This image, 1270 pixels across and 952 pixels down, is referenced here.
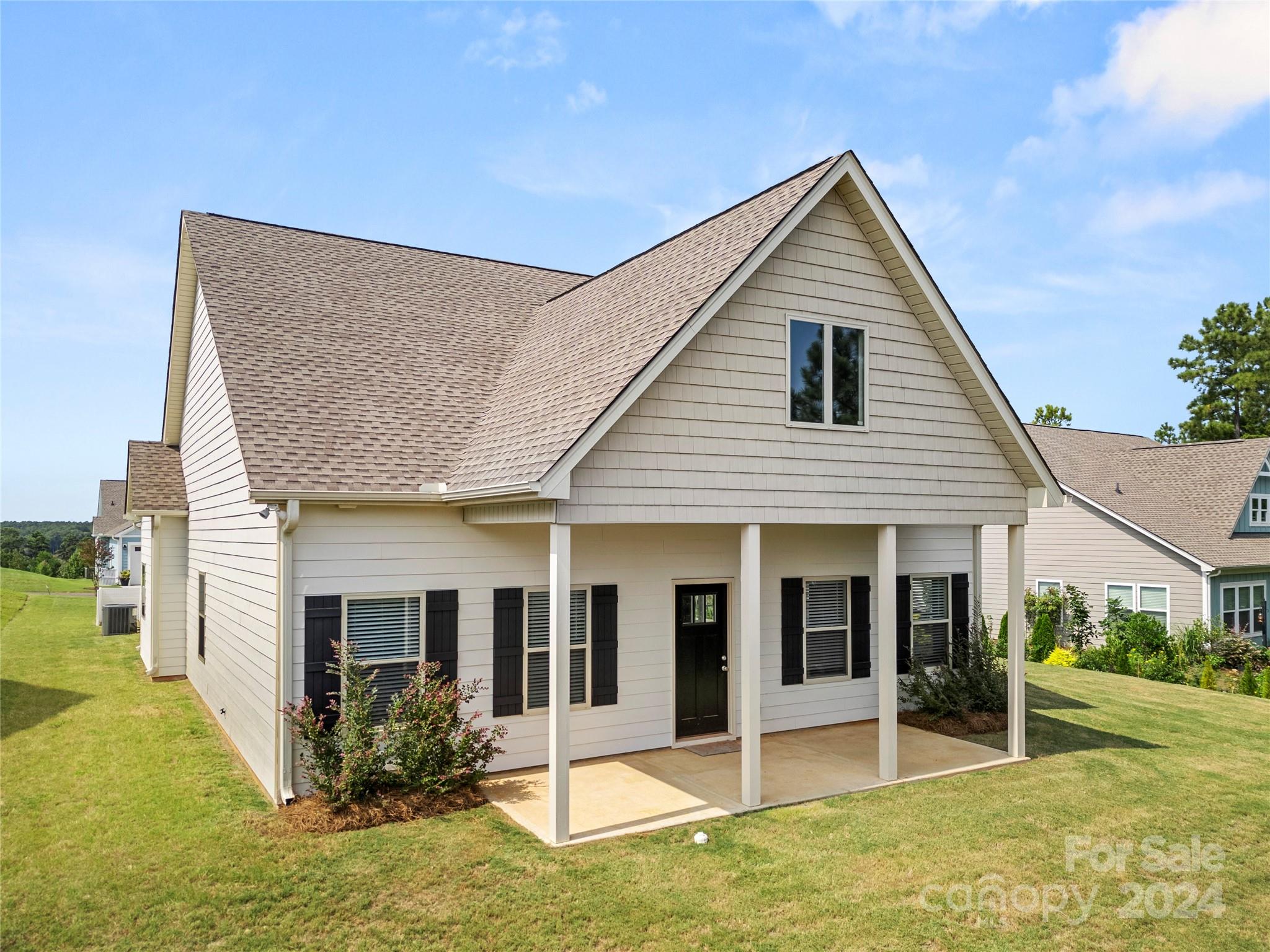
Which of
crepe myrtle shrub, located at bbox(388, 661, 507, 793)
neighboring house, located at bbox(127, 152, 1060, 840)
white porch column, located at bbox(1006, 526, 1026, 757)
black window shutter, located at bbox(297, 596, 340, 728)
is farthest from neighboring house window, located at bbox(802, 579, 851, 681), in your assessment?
black window shutter, located at bbox(297, 596, 340, 728)

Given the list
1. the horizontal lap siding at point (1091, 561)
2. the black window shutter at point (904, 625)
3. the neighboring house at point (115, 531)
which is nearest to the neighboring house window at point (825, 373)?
the black window shutter at point (904, 625)

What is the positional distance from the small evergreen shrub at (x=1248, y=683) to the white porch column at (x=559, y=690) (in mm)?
16974

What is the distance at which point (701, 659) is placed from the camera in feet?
37.4

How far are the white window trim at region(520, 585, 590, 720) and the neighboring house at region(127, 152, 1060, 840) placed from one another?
0.13 ft

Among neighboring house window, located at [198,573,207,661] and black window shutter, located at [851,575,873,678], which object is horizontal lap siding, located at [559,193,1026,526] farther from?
neighboring house window, located at [198,573,207,661]

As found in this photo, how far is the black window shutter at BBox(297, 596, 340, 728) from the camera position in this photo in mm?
8836

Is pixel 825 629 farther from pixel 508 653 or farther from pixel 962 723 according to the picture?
pixel 508 653

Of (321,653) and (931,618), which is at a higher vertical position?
(321,653)

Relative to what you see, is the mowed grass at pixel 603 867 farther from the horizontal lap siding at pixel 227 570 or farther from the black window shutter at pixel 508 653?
the black window shutter at pixel 508 653

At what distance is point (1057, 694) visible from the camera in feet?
52.3

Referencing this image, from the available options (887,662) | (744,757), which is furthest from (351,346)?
(887,662)

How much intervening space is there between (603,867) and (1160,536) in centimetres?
2030

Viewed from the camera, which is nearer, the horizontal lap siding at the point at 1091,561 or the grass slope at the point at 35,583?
the horizontal lap siding at the point at 1091,561

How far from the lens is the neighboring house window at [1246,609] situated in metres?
22.0
